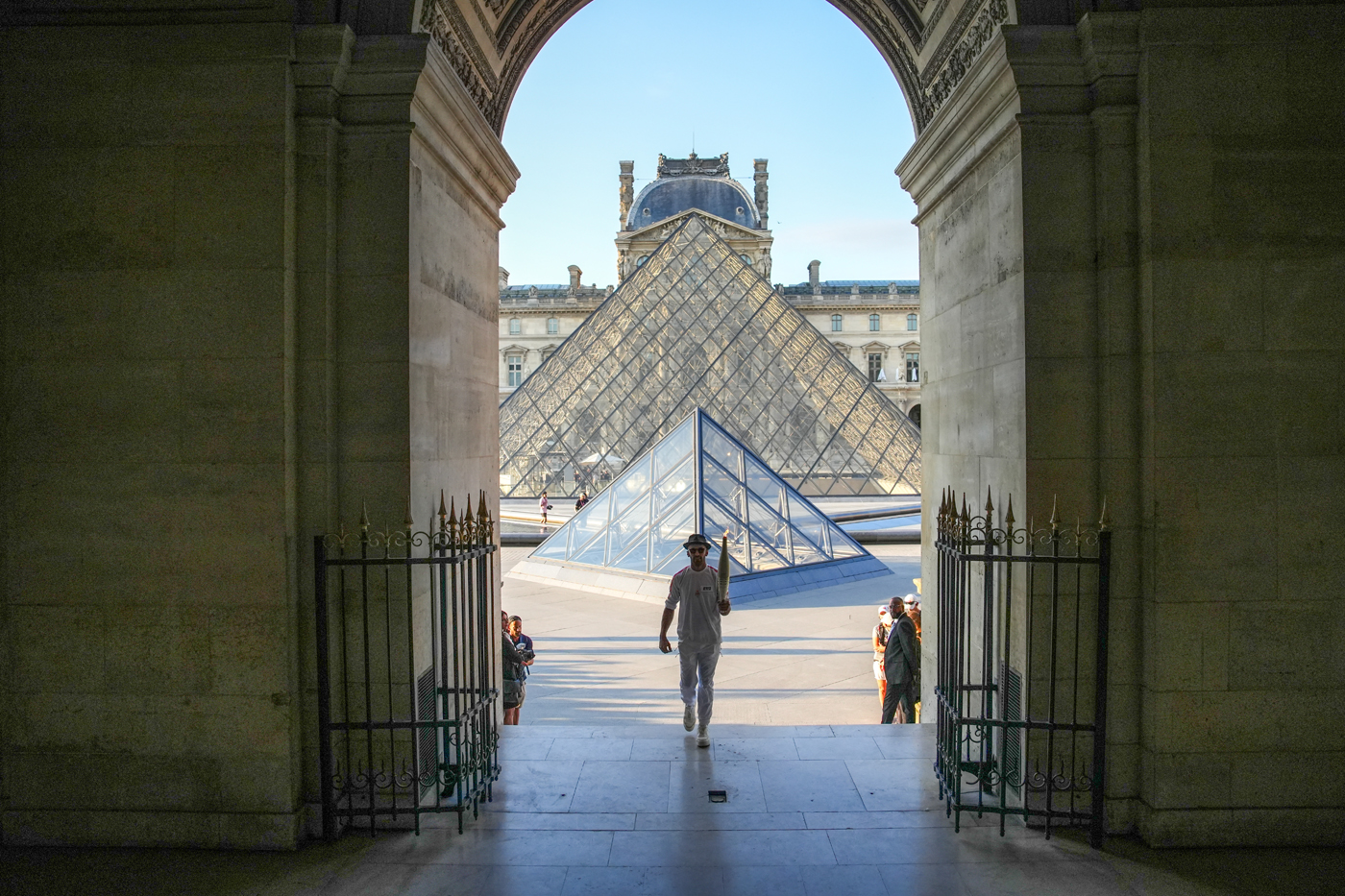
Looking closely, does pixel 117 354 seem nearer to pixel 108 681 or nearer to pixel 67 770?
pixel 108 681

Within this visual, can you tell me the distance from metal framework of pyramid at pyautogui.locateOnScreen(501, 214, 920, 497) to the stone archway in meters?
22.3

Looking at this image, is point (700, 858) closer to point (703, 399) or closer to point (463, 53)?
point (463, 53)

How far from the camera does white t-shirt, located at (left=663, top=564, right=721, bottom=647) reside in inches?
169

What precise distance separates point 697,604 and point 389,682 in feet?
5.17

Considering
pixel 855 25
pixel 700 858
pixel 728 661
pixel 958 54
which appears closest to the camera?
pixel 700 858

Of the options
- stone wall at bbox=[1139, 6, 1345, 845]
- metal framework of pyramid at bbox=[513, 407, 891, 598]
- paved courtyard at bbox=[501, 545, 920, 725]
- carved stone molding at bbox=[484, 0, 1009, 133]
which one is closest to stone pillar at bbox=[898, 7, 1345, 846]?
stone wall at bbox=[1139, 6, 1345, 845]

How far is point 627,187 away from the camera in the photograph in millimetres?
54938

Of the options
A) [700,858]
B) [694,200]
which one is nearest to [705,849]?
[700,858]

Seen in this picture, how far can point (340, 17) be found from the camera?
3.37 meters

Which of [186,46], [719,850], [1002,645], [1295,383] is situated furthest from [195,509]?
[1295,383]

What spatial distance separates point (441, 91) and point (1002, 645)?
320cm

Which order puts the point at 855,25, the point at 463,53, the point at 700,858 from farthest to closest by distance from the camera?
1. the point at 855,25
2. the point at 463,53
3. the point at 700,858

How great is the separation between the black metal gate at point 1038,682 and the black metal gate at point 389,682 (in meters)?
1.87

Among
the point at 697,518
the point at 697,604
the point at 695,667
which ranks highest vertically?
the point at 697,604
